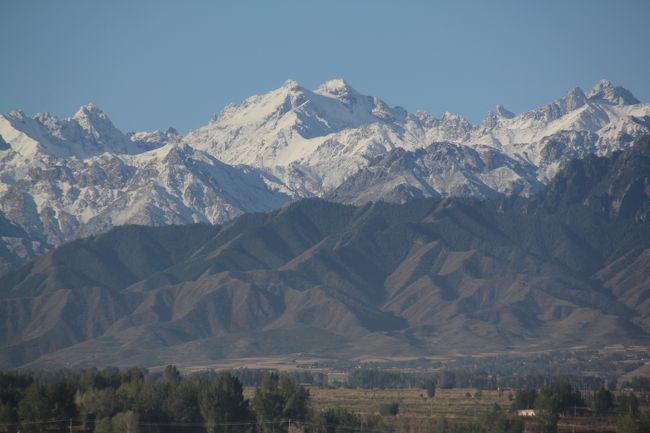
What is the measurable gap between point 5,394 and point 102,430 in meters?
20.0

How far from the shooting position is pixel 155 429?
194 m

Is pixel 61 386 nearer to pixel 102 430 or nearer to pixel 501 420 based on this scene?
pixel 102 430

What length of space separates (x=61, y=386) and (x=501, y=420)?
2226 inches

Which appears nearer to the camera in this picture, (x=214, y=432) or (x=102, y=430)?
(x=102, y=430)

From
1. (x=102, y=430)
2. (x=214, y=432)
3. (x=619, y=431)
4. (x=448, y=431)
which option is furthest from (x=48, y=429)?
(x=619, y=431)

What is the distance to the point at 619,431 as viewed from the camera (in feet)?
616

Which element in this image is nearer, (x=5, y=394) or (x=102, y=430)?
(x=102, y=430)

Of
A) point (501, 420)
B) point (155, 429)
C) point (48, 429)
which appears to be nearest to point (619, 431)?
point (501, 420)

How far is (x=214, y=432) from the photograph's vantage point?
200m

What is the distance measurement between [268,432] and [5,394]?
34.3m

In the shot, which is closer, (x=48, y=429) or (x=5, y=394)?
(x=48, y=429)

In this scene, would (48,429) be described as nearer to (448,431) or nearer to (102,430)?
(102,430)

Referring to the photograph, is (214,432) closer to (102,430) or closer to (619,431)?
(102,430)

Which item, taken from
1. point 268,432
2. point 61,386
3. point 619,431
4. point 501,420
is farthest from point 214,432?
point 619,431
